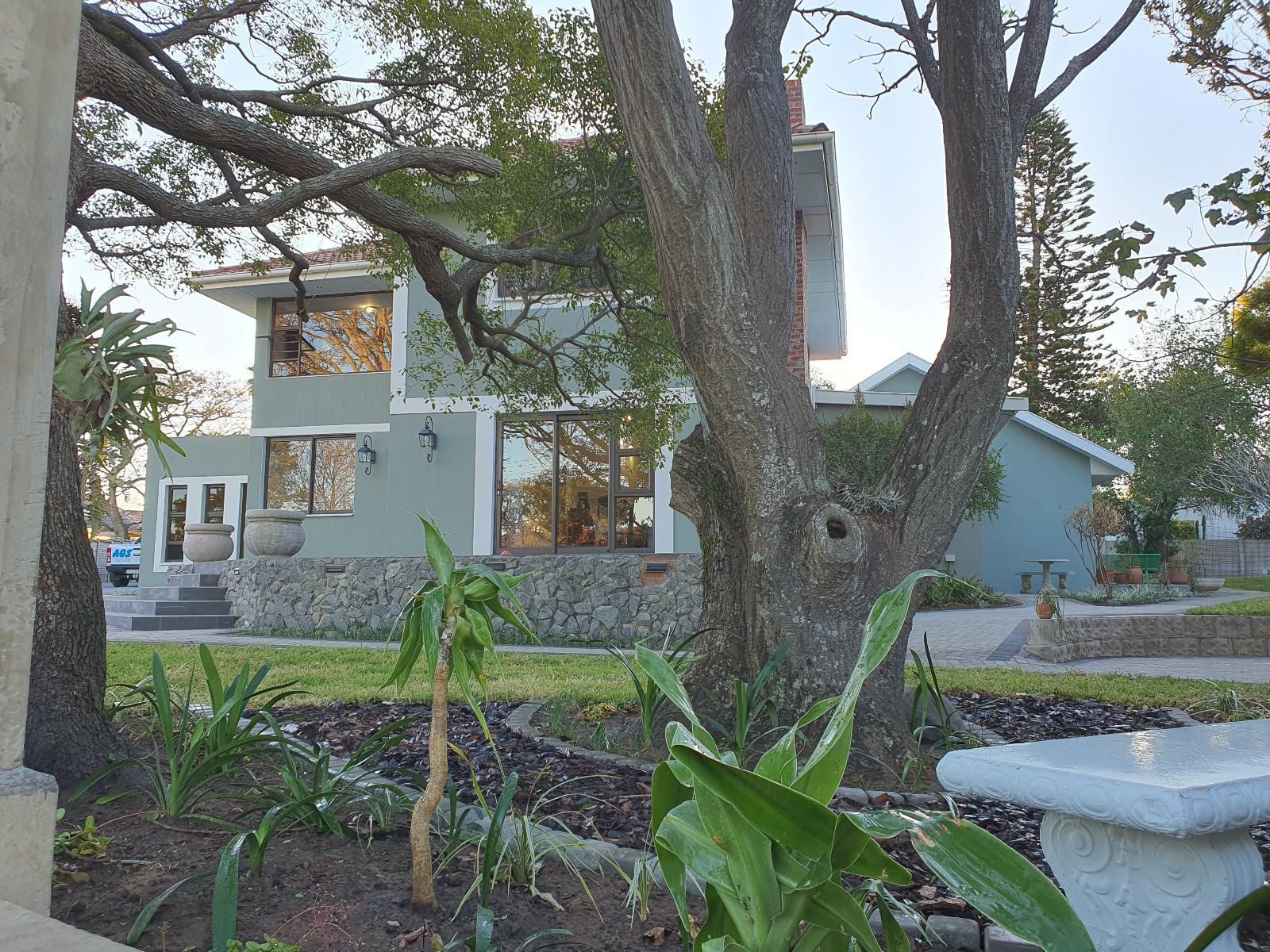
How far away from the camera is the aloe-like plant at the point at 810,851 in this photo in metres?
0.96

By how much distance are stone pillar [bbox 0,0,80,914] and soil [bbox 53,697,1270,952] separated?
0.37 meters

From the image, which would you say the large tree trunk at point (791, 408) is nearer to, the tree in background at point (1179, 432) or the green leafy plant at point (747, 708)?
the green leafy plant at point (747, 708)

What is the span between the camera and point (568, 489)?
44.4ft

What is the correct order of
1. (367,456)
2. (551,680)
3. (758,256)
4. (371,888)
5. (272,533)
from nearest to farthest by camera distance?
(371,888) < (758,256) < (551,680) < (272,533) < (367,456)

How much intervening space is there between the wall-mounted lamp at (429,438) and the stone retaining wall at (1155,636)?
884 cm

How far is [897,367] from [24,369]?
18356 mm

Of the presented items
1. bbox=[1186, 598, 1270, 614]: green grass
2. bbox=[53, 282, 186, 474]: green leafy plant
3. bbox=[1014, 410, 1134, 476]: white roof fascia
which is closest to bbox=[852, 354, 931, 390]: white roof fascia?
bbox=[1014, 410, 1134, 476]: white roof fascia

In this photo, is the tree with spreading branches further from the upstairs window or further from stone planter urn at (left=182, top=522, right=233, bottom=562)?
the upstairs window

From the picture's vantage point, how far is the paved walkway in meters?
8.18

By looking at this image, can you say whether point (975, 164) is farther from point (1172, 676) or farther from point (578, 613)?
point (578, 613)

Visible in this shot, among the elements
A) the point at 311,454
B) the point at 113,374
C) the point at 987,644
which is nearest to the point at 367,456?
the point at 311,454

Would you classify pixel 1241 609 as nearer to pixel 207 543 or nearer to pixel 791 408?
pixel 791 408

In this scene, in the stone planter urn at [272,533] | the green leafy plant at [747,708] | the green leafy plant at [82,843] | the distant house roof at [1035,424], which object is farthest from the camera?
the distant house roof at [1035,424]

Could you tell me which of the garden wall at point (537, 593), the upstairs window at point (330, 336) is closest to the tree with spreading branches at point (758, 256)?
the garden wall at point (537, 593)
